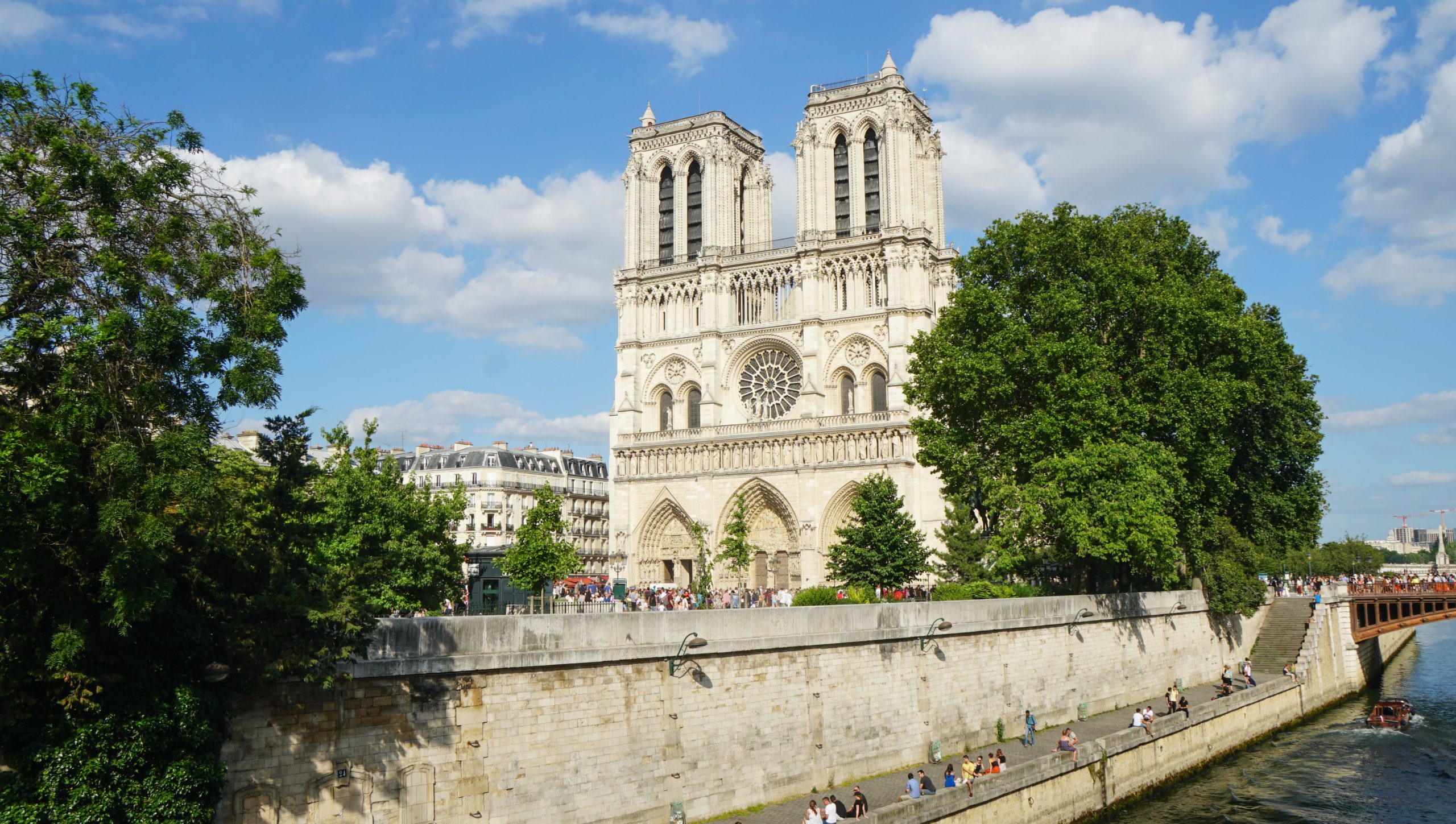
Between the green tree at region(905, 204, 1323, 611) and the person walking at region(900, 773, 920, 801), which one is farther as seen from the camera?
the green tree at region(905, 204, 1323, 611)

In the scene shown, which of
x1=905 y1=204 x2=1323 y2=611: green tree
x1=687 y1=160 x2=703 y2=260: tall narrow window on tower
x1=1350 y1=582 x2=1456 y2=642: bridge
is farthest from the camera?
x1=687 y1=160 x2=703 y2=260: tall narrow window on tower

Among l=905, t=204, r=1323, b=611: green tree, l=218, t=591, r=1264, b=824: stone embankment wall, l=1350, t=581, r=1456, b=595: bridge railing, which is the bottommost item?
l=218, t=591, r=1264, b=824: stone embankment wall

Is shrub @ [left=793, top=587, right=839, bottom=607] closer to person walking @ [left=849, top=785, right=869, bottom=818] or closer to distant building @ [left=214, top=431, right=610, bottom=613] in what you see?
person walking @ [left=849, top=785, right=869, bottom=818]

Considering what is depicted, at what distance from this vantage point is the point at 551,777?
1611 cm

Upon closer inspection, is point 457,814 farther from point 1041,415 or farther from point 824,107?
point 824,107

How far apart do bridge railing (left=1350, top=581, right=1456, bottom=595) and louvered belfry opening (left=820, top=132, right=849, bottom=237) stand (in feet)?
80.9

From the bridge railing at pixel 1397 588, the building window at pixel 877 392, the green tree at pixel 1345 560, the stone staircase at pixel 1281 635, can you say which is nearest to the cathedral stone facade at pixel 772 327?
the building window at pixel 877 392

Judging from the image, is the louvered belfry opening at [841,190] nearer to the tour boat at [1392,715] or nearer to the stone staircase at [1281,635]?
the stone staircase at [1281,635]

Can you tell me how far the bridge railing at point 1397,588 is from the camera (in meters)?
44.6

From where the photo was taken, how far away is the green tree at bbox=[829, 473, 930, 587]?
129 ft

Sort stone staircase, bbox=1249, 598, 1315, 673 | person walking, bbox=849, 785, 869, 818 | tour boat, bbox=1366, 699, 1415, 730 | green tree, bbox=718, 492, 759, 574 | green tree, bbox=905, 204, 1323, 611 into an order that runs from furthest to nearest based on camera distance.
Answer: green tree, bbox=718, 492, 759, 574 < stone staircase, bbox=1249, 598, 1315, 673 < tour boat, bbox=1366, 699, 1415, 730 < green tree, bbox=905, 204, 1323, 611 < person walking, bbox=849, 785, 869, 818

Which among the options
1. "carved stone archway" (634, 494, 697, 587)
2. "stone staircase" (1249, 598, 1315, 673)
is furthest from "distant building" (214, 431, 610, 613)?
"stone staircase" (1249, 598, 1315, 673)

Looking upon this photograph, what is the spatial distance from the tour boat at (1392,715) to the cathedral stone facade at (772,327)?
17747 mm

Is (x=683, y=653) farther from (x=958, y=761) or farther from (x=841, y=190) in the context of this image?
(x=841, y=190)
